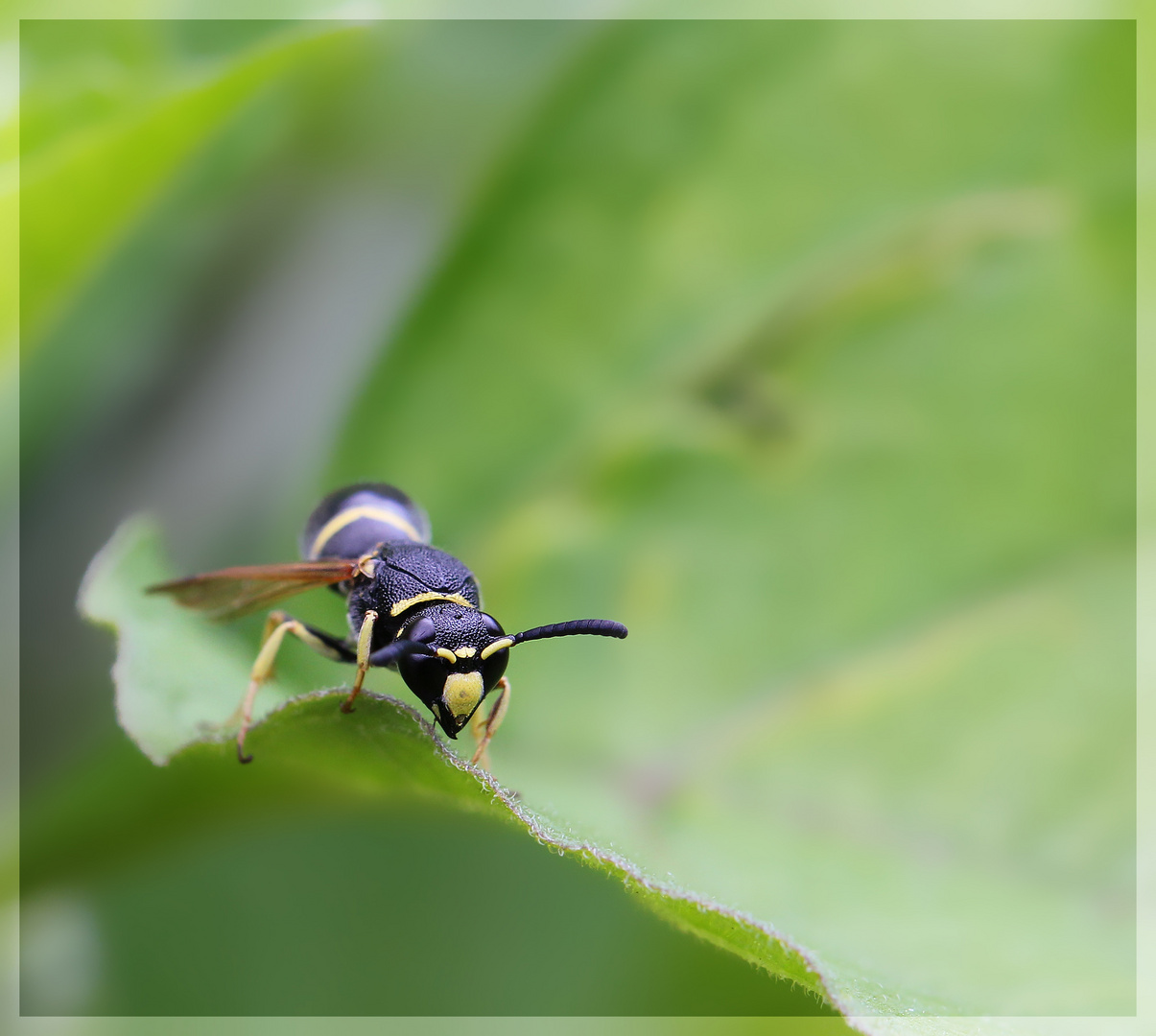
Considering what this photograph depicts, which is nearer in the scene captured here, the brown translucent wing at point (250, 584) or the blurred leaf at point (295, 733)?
the blurred leaf at point (295, 733)

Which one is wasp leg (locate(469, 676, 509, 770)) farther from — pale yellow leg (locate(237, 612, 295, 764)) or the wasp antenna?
pale yellow leg (locate(237, 612, 295, 764))

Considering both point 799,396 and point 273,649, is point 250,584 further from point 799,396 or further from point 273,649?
point 799,396

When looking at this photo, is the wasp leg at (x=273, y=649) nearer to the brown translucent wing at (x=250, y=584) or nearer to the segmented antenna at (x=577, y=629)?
the brown translucent wing at (x=250, y=584)

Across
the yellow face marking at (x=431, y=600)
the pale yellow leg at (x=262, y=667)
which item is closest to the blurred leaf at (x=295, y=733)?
the pale yellow leg at (x=262, y=667)

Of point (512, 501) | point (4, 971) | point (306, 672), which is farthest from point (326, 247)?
point (4, 971)

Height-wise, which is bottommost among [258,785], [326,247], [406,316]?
[258,785]

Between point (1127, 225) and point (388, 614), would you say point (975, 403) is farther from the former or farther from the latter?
point (388, 614)

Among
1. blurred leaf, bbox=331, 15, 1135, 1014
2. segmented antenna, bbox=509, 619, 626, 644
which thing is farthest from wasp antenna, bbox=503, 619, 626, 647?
blurred leaf, bbox=331, 15, 1135, 1014
